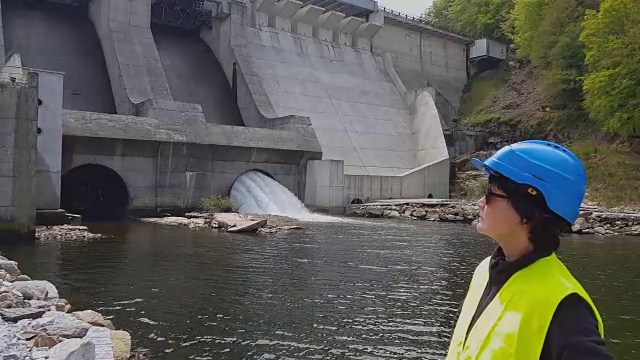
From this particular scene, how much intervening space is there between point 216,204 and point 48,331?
642 inches

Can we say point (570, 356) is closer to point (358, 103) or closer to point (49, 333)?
point (49, 333)

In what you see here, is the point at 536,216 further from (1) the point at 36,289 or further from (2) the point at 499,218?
(1) the point at 36,289

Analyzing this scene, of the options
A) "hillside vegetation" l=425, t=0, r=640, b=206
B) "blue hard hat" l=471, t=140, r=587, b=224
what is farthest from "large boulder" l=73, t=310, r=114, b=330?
"hillside vegetation" l=425, t=0, r=640, b=206

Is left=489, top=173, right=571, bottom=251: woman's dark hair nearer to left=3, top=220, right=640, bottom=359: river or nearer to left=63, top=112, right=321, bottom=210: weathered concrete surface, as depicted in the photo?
left=3, top=220, right=640, bottom=359: river

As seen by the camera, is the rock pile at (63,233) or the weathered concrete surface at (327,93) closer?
the rock pile at (63,233)

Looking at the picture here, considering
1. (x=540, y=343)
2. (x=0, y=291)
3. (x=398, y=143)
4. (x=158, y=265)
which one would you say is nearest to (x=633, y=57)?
(x=398, y=143)

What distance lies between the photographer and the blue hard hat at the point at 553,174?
56.9 inches

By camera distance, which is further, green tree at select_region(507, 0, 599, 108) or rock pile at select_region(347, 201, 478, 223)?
green tree at select_region(507, 0, 599, 108)

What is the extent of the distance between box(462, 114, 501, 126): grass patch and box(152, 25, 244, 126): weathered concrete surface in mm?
16415

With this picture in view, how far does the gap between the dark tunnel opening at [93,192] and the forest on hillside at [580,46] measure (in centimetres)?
2106

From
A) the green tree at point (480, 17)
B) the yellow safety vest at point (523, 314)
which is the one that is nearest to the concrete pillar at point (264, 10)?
the green tree at point (480, 17)

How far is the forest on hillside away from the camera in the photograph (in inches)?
1024

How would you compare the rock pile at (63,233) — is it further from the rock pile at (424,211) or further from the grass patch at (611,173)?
the grass patch at (611,173)

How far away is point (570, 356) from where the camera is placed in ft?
4.27
